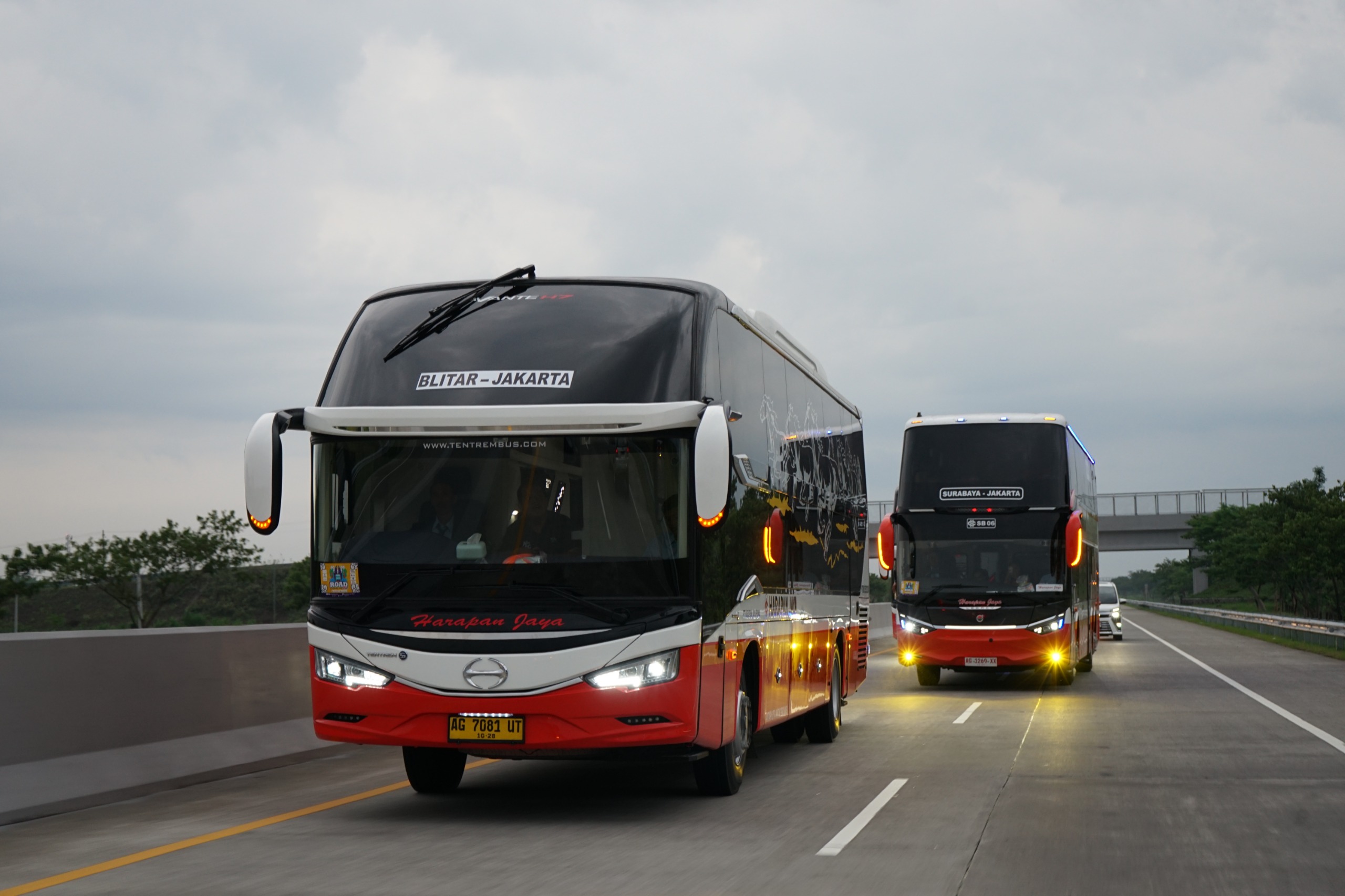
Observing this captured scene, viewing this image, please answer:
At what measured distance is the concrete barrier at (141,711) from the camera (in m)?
9.84

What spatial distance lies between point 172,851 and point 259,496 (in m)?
2.34

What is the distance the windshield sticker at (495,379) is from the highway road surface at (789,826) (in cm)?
290

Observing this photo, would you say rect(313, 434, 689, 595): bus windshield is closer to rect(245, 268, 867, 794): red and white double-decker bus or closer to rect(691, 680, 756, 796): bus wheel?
rect(245, 268, 867, 794): red and white double-decker bus

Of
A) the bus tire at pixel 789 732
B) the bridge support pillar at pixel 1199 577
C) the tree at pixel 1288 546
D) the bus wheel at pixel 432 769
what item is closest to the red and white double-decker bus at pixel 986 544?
the bus tire at pixel 789 732

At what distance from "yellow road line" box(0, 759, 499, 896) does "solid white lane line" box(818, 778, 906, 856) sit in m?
3.60

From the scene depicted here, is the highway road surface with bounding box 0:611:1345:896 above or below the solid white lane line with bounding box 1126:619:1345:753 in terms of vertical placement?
above

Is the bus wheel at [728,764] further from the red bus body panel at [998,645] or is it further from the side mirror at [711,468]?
the red bus body panel at [998,645]

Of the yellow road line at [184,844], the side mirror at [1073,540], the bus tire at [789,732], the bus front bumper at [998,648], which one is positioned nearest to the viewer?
the yellow road line at [184,844]

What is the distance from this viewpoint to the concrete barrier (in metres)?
9.84

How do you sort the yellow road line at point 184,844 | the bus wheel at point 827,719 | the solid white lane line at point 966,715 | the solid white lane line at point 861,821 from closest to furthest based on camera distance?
1. the yellow road line at point 184,844
2. the solid white lane line at point 861,821
3. the bus wheel at point 827,719
4. the solid white lane line at point 966,715

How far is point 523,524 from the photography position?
952 cm

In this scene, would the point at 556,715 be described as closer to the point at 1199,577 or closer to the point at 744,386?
the point at 744,386

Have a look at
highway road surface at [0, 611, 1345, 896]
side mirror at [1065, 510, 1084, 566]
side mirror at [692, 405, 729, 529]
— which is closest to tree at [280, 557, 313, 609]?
highway road surface at [0, 611, 1345, 896]

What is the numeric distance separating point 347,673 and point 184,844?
155 centimetres
